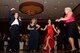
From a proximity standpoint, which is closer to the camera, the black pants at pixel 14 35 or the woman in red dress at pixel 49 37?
the black pants at pixel 14 35

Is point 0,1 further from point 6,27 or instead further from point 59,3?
point 6,27

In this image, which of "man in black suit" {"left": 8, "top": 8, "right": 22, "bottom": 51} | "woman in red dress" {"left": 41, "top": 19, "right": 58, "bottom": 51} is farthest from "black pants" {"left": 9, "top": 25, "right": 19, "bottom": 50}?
"woman in red dress" {"left": 41, "top": 19, "right": 58, "bottom": 51}

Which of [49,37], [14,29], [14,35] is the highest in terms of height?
[14,29]

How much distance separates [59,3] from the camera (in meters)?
7.47

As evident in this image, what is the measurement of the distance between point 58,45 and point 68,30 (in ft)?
A: 13.6

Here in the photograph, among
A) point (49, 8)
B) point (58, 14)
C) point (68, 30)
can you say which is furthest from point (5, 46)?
point (68, 30)

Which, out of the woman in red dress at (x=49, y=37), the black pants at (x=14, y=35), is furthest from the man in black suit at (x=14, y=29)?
the woman in red dress at (x=49, y=37)

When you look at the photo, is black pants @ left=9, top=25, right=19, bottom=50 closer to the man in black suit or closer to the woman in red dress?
the man in black suit

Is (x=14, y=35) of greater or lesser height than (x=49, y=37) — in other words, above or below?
above

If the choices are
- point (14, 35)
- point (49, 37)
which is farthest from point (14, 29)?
point (49, 37)

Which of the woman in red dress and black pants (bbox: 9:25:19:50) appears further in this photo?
the woman in red dress

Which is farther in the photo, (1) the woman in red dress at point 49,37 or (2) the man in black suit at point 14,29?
(1) the woman in red dress at point 49,37

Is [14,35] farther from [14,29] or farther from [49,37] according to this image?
[49,37]

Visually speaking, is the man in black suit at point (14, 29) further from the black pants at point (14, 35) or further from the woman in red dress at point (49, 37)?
the woman in red dress at point (49, 37)
